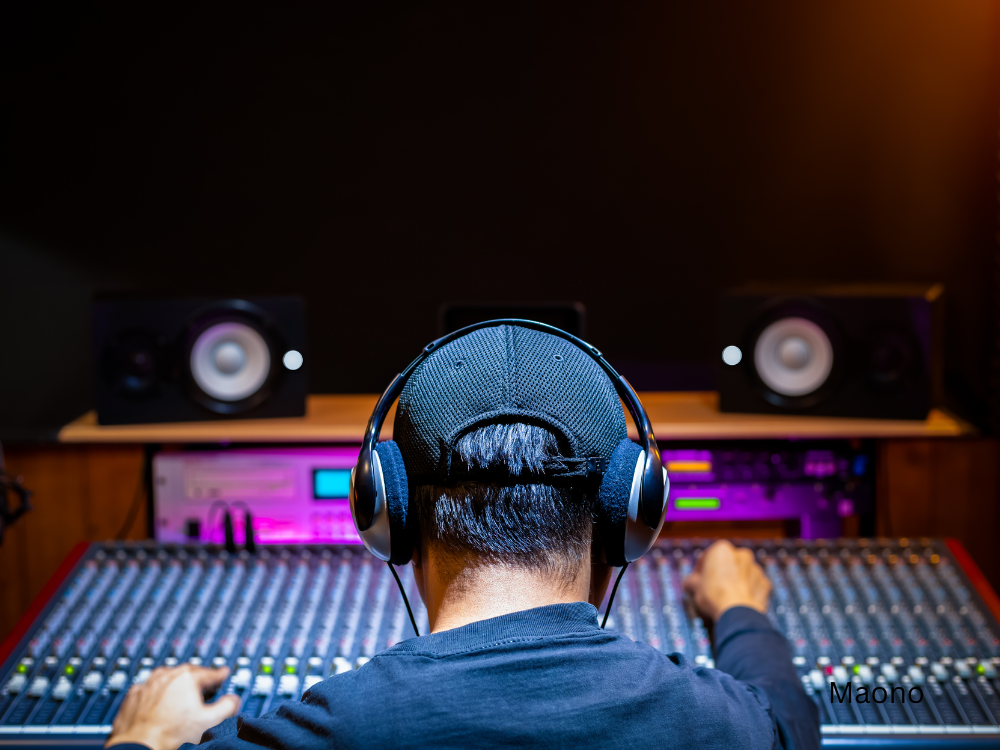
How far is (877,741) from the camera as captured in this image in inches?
42.6

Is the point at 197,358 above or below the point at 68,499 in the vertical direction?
above

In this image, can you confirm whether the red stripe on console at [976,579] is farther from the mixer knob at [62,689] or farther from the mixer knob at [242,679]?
the mixer knob at [62,689]

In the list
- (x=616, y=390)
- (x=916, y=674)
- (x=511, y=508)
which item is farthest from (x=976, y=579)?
(x=511, y=508)

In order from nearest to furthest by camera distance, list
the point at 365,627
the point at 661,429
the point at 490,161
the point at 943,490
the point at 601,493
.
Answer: the point at 601,493 < the point at 365,627 < the point at 661,429 < the point at 943,490 < the point at 490,161

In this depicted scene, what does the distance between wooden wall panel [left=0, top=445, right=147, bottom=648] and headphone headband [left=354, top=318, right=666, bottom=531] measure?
1.12m

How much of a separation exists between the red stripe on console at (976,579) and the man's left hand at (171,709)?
1.08 metres

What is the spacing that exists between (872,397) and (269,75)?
1483 mm

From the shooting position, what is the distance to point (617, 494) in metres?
0.81

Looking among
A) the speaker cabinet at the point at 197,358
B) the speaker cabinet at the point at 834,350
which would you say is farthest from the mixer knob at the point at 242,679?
the speaker cabinet at the point at 834,350

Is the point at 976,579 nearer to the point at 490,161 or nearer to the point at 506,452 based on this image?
the point at 506,452

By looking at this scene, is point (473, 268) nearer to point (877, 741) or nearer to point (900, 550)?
point (900, 550)

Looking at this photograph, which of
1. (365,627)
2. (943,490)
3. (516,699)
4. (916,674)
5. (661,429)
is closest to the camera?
(516,699)

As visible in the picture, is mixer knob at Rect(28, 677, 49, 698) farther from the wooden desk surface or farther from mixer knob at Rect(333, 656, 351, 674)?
the wooden desk surface

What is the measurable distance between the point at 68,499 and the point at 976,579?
1736mm
